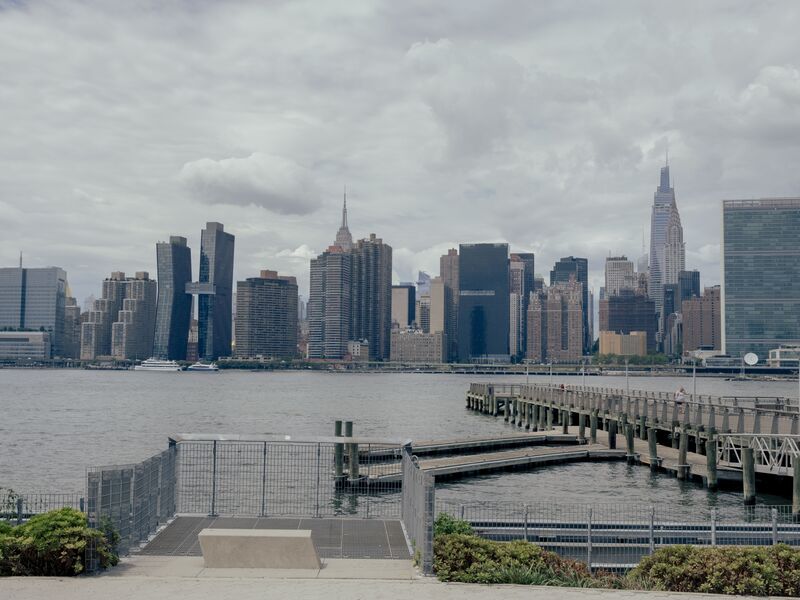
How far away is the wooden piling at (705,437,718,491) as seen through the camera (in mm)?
40031

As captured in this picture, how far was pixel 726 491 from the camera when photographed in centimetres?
4100

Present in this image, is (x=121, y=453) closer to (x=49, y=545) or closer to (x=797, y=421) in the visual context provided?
(x=797, y=421)

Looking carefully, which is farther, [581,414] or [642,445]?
[581,414]

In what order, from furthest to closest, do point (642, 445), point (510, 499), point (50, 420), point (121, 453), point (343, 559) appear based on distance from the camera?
point (50, 420), point (121, 453), point (642, 445), point (510, 499), point (343, 559)

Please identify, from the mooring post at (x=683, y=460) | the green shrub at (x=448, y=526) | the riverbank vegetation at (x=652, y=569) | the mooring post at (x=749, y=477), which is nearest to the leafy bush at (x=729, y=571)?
the riverbank vegetation at (x=652, y=569)

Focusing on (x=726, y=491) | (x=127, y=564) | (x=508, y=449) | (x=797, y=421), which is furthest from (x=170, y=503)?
(x=508, y=449)

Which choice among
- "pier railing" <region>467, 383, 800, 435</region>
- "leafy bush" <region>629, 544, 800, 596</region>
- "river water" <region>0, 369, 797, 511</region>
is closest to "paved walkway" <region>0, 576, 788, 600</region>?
"leafy bush" <region>629, 544, 800, 596</region>

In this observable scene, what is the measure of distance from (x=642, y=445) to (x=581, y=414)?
19.8 ft

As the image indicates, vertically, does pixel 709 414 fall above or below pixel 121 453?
above

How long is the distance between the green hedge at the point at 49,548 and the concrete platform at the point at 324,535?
1.59m

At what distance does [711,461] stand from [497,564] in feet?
93.4

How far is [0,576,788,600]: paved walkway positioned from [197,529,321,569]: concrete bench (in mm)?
747

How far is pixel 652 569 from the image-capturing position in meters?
15.4

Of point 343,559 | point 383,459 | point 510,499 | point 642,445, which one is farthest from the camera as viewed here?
point 642,445
